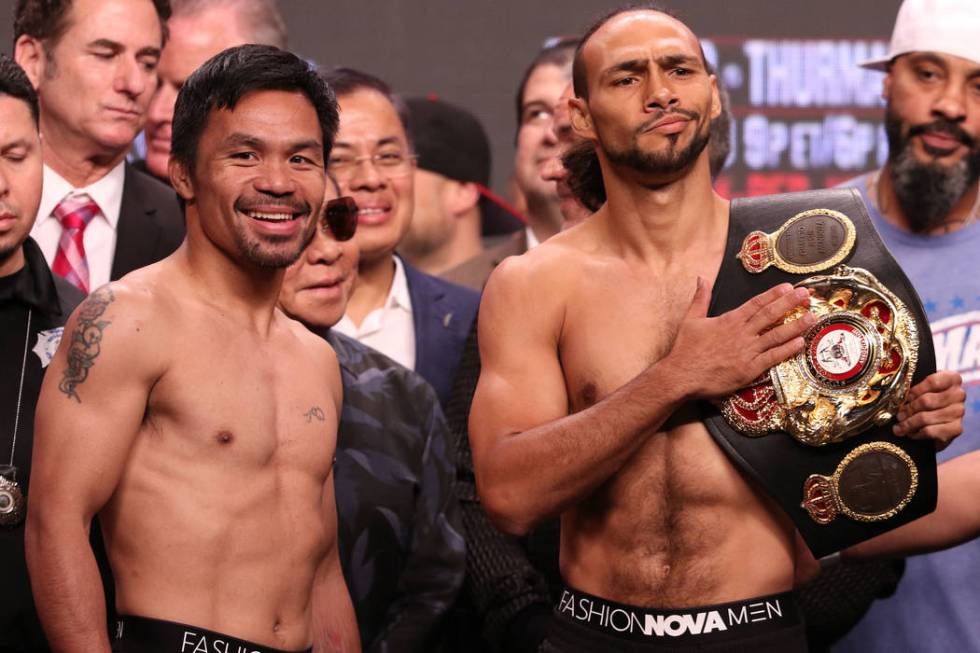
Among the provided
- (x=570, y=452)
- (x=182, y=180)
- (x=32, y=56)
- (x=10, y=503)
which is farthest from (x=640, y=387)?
(x=32, y=56)

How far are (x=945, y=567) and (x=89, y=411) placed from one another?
219 cm

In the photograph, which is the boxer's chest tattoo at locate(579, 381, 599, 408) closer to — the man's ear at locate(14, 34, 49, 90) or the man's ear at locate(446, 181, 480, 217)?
the man's ear at locate(14, 34, 49, 90)

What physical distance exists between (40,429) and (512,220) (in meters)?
3.65

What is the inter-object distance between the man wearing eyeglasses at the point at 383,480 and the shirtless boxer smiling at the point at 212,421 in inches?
17.5

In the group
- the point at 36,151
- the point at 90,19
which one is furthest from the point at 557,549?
the point at 90,19

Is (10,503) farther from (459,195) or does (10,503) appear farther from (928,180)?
(459,195)

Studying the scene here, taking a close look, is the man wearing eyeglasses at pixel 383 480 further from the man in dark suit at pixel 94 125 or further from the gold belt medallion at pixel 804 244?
the gold belt medallion at pixel 804 244

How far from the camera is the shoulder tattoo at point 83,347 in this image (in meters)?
2.63

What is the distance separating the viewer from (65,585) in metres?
2.58

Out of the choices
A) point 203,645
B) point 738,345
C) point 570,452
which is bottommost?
point 203,645

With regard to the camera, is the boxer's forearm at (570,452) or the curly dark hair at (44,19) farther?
the curly dark hair at (44,19)

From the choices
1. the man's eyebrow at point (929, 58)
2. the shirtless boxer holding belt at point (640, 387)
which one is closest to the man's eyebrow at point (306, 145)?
the shirtless boxer holding belt at point (640, 387)

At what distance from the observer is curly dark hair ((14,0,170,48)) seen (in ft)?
12.7

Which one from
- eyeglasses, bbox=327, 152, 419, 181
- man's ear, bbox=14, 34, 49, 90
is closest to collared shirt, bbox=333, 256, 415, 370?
eyeglasses, bbox=327, 152, 419, 181
